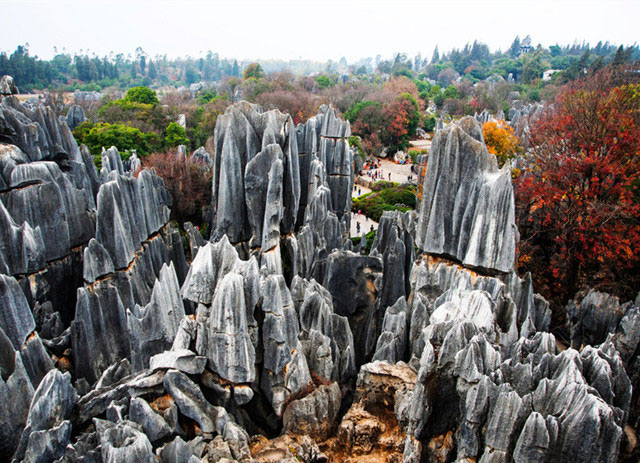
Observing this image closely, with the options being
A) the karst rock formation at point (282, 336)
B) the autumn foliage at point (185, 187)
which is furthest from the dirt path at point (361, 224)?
the karst rock formation at point (282, 336)

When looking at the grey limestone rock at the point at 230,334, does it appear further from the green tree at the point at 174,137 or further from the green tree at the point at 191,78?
the green tree at the point at 191,78

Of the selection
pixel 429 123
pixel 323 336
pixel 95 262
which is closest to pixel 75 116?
pixel 95 262

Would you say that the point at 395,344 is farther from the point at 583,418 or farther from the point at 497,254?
the point at 583,418

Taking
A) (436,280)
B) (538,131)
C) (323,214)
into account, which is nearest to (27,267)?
(323,214)

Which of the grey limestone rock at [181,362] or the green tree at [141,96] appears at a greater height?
the green tree at [141,96]

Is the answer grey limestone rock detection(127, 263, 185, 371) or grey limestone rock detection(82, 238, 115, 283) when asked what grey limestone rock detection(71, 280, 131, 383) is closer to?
grey limestone rock detection(82, 238, 115, 283)

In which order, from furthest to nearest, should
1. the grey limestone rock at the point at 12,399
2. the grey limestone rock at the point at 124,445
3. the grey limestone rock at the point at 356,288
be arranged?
the grey limestone rock at the point at 356,288, the grey limestone rock at the point at 12,399, the grey limestone rock at the point at 124,445

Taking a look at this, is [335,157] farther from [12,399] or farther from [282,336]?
[12,399]
